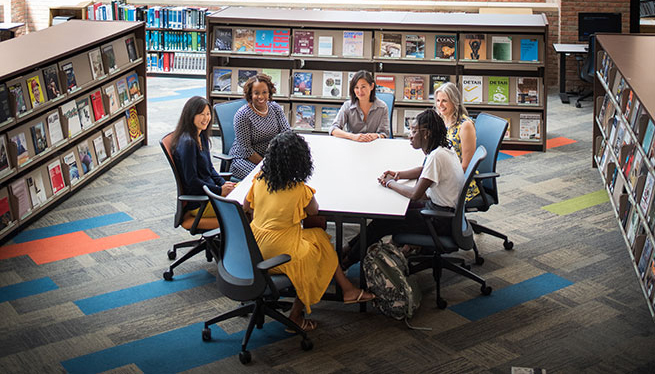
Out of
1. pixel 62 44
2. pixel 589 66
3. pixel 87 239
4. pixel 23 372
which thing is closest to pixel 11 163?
pixel 87 239

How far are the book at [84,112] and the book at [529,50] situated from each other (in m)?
4.38

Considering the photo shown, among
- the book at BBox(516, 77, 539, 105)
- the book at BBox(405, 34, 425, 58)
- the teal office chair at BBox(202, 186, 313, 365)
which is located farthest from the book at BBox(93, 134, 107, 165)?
the book at BBox(516, 77, 539, 105)

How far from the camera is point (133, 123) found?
8055mm

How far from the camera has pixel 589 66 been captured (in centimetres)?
993

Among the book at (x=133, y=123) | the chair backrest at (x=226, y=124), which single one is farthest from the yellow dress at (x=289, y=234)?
the book at (x=133, y=123)

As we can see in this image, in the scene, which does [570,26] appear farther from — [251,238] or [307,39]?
[251,238]

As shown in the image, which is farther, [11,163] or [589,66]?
[589,66]

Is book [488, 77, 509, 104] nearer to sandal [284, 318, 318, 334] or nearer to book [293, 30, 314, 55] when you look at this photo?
book [293, 30, 314, 55]

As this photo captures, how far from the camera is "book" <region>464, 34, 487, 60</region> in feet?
26.0

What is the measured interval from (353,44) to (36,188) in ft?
11.9

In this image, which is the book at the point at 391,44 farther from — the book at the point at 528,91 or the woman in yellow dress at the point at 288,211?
the woman in yellow dress at the point at 288,211

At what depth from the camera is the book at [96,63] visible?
7027 millimetres

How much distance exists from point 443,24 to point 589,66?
3057 millimetres

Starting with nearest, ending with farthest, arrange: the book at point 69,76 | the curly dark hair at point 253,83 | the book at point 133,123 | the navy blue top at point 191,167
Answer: the navy blue top at point 191,167 < the curly dark hair at point 253,83 < the book at point 69,76 < the book at point 133,123
